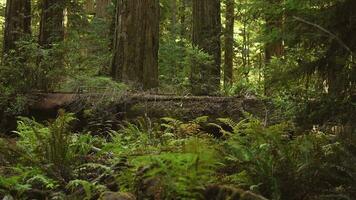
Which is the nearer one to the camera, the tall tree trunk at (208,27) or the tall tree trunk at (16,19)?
the tall tree trunk at (16,19)

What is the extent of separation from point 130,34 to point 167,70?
4.32 metres

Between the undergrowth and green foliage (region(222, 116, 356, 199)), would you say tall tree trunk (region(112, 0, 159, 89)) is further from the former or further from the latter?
green foliage (region(222, 116, 356, 199))

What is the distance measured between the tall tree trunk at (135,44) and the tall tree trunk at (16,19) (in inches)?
120

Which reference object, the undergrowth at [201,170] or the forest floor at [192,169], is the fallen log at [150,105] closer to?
the forest floor at [192,169]

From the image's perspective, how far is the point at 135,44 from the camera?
10727 millimetres

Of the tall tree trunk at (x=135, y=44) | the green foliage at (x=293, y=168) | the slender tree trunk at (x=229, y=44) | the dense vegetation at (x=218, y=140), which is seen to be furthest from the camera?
the slender tree trunk at (x=229, y=44)

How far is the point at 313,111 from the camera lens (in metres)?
4.28

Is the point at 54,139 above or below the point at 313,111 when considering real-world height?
below

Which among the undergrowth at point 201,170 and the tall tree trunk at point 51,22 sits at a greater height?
the tall tree trunk at point 51,22

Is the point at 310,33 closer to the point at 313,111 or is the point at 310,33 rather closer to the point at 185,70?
the point at 313,111

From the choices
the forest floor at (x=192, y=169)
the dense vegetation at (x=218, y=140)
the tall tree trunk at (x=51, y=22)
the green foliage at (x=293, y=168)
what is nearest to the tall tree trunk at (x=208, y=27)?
the tall tree trunk at (x=51, y=22)

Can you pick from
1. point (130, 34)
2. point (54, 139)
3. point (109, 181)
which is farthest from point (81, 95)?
point (109, 181)

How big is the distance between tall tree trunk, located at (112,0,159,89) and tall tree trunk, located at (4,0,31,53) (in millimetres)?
3046

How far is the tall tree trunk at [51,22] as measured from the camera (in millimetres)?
13445
